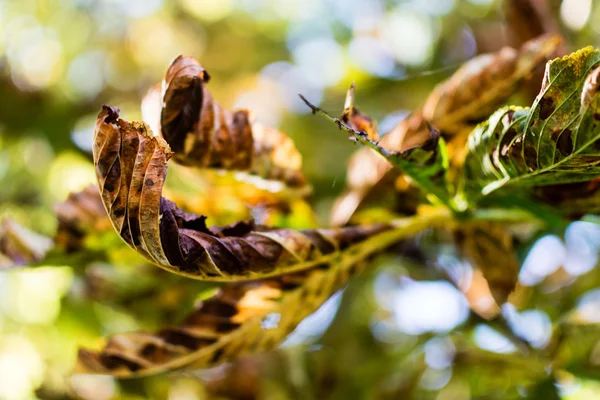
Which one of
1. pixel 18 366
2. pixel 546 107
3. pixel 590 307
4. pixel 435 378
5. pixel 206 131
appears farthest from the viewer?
pixel 18 366

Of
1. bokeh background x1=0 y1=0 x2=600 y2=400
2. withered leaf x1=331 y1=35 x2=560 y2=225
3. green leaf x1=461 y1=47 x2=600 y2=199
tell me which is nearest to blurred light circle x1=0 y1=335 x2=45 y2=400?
bokeh background x1=0 y1=0 x2=600 y2=400

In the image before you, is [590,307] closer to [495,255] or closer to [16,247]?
[495,255]

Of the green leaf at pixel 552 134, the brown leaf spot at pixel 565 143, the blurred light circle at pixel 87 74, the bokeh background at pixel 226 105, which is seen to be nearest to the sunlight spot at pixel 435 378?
the bokeh background at pixel 226 105

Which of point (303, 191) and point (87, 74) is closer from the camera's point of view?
point (303, 191)

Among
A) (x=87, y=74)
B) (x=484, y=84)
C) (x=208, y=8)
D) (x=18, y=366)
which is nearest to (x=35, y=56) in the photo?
(x=87, y=74)

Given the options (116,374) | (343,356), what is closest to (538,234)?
(343,356)

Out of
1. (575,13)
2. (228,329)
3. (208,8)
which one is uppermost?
(208,8)

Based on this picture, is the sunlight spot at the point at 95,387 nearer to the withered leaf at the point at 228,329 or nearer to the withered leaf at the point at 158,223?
the withered leaf at the point at 228,329
